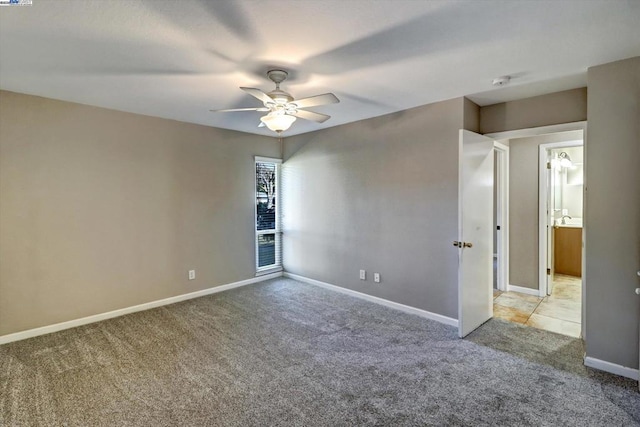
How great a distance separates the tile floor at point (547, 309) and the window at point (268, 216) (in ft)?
11.3

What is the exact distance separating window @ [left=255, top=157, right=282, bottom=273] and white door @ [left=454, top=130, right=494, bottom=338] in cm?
319

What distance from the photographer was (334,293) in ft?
15.1

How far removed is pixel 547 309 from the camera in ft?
12.9

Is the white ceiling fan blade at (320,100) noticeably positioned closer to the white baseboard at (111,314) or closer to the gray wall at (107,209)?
the gray wall at (107,209)

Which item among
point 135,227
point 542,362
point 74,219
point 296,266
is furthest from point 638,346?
point 74,219

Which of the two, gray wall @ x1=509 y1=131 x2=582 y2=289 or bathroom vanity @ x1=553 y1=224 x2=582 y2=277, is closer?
gray wall @ x1=509 y1=131 x2=582 y2=289

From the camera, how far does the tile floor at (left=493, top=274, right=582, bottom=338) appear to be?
3461 mm

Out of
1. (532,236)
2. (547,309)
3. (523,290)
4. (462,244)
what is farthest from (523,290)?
(462,244)

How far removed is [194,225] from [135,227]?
0.75 meters

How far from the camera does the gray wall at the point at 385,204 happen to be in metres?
3.51

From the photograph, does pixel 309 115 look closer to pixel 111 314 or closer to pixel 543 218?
pixel 111 314

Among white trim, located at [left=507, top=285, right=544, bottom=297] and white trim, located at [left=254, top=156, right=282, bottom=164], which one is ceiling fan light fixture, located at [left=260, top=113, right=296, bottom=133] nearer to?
white trim, located at [left=254, top=156, right=282, bottom=164]

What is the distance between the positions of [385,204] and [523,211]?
2145mm

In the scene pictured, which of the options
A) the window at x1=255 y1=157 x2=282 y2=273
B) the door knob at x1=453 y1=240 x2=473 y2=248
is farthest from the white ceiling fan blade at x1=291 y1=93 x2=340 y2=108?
the window at x1=255 y1=157 x2=282 y2=273
